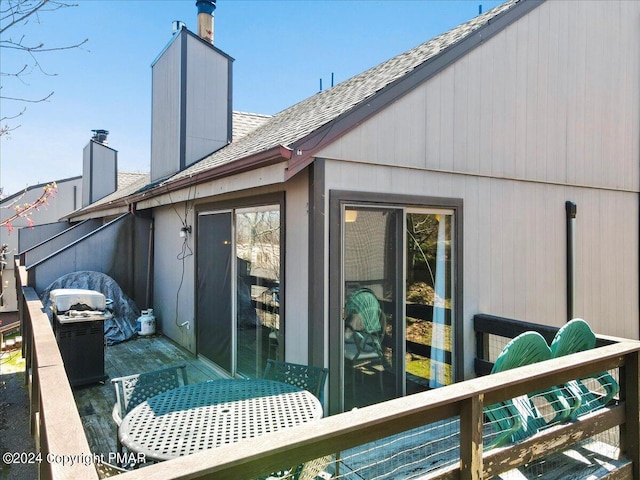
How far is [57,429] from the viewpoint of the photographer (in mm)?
1508

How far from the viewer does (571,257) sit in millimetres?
5320

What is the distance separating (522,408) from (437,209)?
2139 mm

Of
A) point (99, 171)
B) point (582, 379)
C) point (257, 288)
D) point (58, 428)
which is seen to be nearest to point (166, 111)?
point (257, 288)

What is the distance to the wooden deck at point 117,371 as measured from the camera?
377 cm

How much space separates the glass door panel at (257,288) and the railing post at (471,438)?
8.16 ft

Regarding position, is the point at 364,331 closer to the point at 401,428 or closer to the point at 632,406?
the point at 632,406

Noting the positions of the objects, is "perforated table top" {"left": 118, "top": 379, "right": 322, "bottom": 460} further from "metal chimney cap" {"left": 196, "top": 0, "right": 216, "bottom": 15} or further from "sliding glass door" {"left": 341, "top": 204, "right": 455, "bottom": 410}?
"metal chimney cap" {"left": 196, "top": 0, "right": 216, "bottom": 15}

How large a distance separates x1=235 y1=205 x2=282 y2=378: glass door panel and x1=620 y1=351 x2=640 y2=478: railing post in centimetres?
281

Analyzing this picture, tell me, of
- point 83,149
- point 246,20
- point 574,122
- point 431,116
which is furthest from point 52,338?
point 83,149

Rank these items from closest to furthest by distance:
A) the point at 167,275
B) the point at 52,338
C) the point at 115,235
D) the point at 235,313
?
the point at 52,338
the point at 235,313
the point at 167,275
the point at 115,235

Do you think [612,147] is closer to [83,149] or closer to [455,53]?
[455,53]

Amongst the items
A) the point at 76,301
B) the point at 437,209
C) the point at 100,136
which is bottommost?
the point at 76,301

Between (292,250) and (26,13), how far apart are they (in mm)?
2606

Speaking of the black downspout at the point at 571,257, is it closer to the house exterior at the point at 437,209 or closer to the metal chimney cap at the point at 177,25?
the house exterior at the point at 437,209
